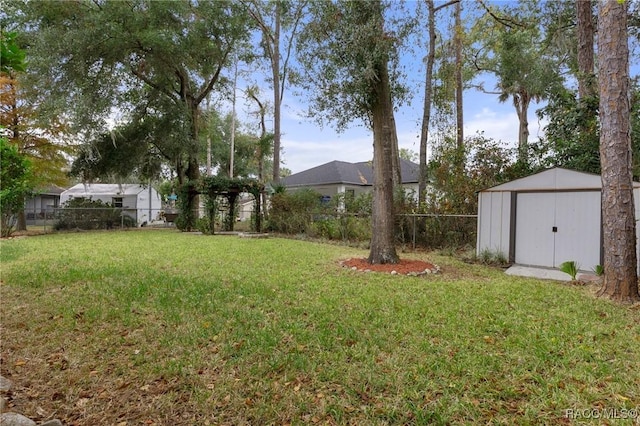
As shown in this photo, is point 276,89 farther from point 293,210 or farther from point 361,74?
point 361,74

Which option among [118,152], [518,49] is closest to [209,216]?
[118,152]

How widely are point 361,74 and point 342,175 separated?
15.0 meters

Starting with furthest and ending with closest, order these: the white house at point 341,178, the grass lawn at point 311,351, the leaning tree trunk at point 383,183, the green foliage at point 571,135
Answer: the white house at point 341,178, the green foliage at point 571,135, the leaning tree trunk at point 383,183, the grass lawn at point 311,351

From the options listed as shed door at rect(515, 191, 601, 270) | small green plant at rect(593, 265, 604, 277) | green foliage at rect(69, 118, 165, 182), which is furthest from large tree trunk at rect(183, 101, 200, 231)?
small green plant at rect(593, 265, 604, 277)

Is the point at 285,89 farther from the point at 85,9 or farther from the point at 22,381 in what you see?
the point at 22,381

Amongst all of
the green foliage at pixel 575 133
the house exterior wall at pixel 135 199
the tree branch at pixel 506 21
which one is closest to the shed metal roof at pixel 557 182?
the green foliage at pixel 575 133

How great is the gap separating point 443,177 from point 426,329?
7714 millimetres

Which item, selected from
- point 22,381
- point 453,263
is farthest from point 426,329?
point 453,263

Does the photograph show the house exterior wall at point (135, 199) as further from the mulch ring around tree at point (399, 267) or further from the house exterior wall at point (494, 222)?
the house exterior wall at point (494, 222)

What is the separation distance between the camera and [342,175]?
70.9ft

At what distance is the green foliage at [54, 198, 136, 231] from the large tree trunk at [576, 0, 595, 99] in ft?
61.1

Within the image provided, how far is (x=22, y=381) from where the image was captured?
269 cm

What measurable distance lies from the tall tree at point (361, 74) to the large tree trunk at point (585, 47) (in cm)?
559

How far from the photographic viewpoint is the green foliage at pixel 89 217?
15.0 m
